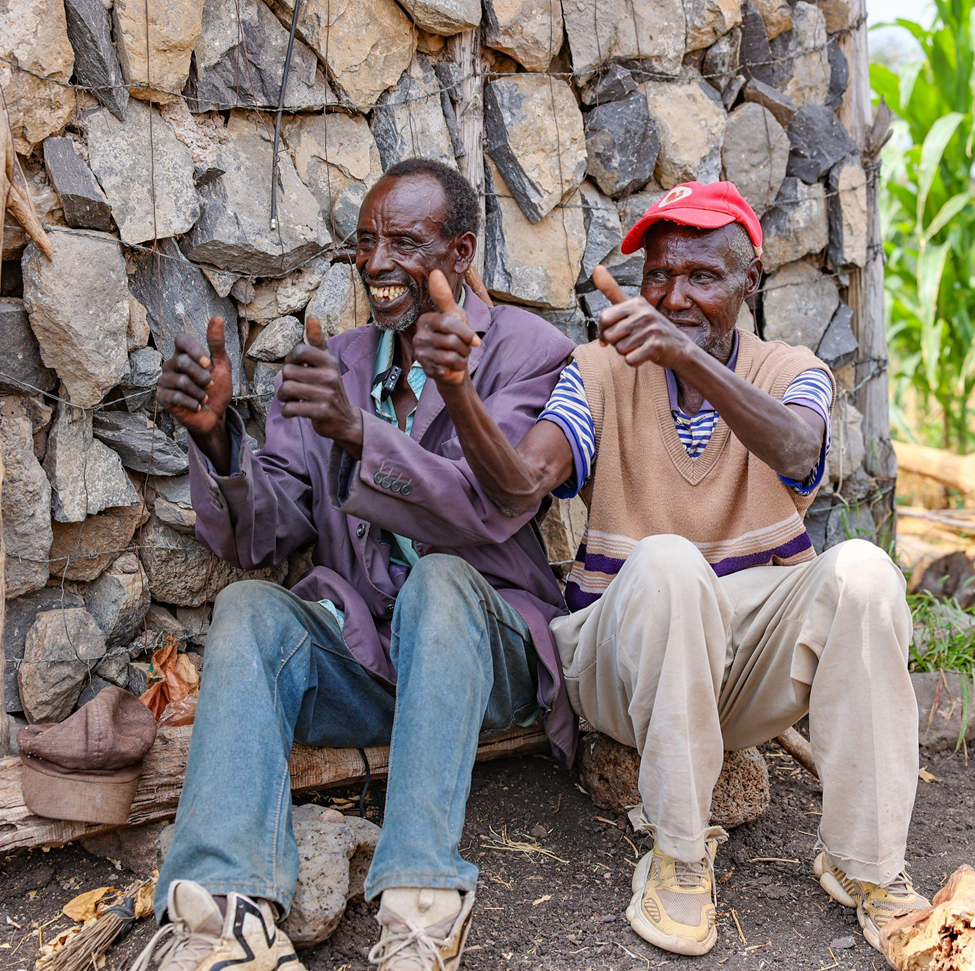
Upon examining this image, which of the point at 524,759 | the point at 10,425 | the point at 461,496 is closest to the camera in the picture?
the point at 461,496

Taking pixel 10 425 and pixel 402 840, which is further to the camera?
pixel 10 425

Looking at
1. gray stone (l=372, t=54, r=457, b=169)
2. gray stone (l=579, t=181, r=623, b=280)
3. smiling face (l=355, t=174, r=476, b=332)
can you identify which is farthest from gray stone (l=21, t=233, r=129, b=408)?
gray stone (l=579, t=181, r=623, b=280)

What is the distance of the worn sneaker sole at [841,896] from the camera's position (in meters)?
2.07

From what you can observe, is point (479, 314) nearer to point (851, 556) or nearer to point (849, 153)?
point (851, 556)

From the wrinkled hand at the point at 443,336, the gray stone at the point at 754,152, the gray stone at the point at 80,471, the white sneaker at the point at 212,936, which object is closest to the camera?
the white sneaker at the point at 212,936

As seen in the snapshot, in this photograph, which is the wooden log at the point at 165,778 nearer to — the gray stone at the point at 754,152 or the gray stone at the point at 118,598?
the gray stone at the point at 118,598

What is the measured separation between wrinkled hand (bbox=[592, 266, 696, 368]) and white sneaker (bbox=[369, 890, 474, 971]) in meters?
1.12

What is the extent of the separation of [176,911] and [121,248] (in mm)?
1643

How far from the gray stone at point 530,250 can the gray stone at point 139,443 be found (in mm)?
1099

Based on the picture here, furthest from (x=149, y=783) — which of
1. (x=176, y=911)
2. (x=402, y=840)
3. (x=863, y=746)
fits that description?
(x=863, y=746)

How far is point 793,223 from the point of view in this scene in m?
3.50

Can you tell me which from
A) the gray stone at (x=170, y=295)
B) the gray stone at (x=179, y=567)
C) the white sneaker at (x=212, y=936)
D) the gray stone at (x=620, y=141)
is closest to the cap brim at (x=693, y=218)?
the gray stone at (x=620, y=141)

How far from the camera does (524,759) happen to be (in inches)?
113

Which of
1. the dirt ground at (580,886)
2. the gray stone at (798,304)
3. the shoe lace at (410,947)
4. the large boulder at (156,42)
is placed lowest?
the dirt ground at (580,886)
